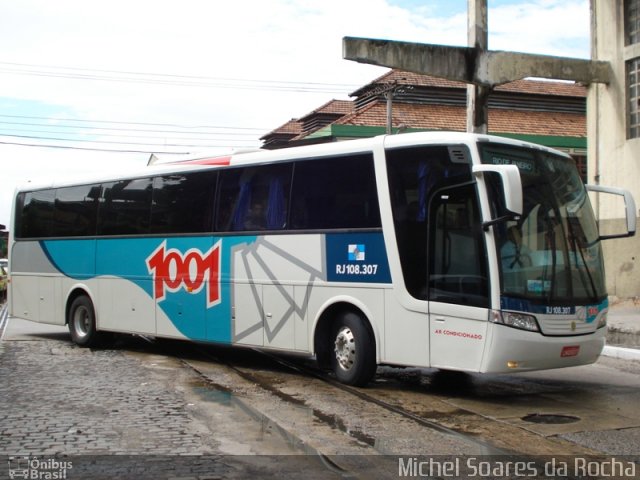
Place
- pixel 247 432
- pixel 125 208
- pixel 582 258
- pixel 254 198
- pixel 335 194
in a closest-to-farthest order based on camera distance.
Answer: pixel 247 432 → pixel 582 258 → pixel 335 194 → pixel 254 198 → pixel 125 208

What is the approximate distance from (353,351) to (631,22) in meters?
12.2

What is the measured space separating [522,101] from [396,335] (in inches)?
1322

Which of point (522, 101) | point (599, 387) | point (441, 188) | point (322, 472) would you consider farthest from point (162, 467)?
point (522, 101)

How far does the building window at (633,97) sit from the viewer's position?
1759cm

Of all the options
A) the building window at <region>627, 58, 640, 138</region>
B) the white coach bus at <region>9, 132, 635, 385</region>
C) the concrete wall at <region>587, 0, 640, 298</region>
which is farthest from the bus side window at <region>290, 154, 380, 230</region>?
the building window at <region>627, 58, 640, 138</region>

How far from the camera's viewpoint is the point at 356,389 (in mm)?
9680

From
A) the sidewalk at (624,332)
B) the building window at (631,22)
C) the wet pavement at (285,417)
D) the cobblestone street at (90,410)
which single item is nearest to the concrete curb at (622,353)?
the sidewalk at (624,332)

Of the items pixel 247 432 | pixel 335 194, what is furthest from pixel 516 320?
pixel 247 432

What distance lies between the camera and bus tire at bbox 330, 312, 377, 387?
379 inches

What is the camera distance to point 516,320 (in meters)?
8.41

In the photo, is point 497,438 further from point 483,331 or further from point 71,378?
point 71,378

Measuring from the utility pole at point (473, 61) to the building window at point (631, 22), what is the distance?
139cm

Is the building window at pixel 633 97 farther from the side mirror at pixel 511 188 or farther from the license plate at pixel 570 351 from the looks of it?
the side mirror at pixel 511 188

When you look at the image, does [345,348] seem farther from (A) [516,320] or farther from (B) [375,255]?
(A) [516,320]
